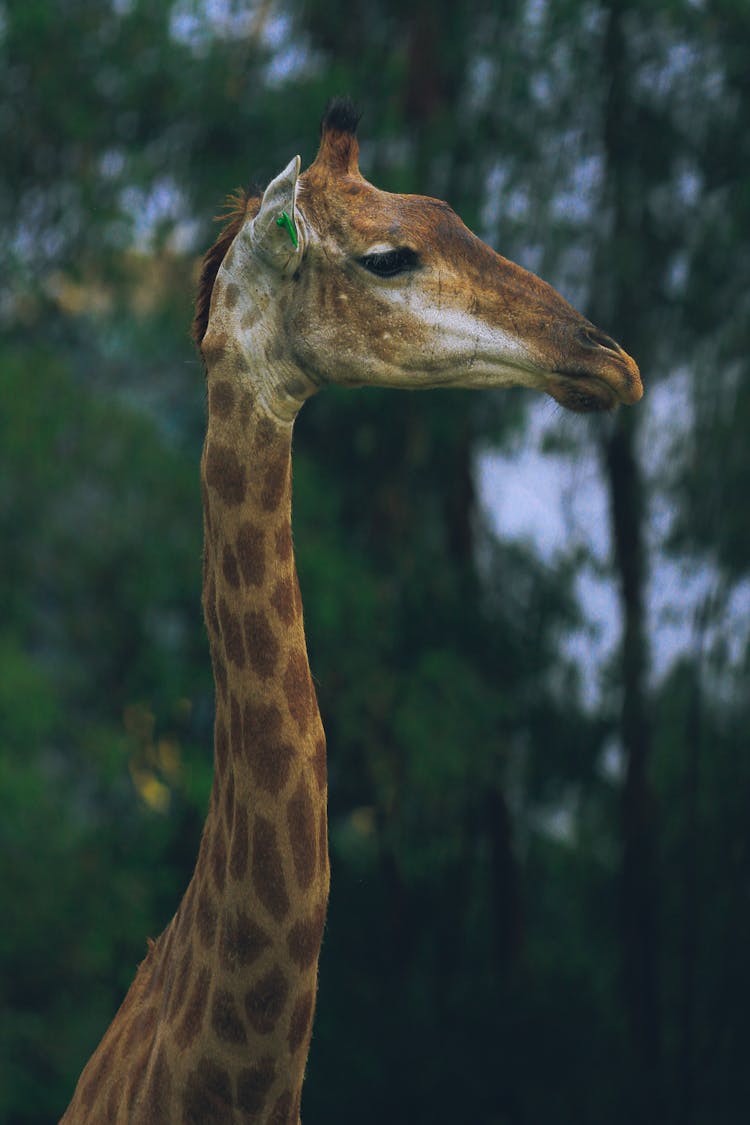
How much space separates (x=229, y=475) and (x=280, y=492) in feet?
0.30

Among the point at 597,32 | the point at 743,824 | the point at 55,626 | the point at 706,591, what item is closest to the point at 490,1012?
the point at 743,824

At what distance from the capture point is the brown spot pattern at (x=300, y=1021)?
2.36 metres

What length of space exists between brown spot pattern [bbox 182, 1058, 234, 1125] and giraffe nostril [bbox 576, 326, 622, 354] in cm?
135

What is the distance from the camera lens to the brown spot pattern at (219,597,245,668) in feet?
7.77

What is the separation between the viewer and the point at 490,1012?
8258 millimetres

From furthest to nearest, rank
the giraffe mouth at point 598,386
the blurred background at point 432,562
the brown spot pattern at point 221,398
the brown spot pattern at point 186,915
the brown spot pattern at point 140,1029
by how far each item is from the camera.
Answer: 1. the blurred background at point 432,562
2. the brown spot pattern at point 140,1029
3. the brown spot pattern at point 186,915
4. the brown spot pattern at point 221,398
5. the giraffe mouth at point 598,386

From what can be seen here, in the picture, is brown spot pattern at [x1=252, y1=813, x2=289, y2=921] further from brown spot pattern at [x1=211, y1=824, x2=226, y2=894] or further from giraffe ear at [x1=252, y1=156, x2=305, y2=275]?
giraffe ear at [x1=252, y1=156, x2=305, y2=275]

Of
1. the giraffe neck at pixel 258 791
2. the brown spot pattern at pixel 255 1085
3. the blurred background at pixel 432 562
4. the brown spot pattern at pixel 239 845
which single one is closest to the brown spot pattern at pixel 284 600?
the giraffe neck at pixel 258 791

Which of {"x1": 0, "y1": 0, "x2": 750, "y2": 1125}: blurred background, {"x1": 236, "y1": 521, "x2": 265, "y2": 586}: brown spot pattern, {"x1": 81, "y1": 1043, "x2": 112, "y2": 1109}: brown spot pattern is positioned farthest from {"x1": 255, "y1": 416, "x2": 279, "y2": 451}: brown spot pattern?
{"x1": 0, "y1": 0, "x2": 750, "y2": 1125}: blurred background

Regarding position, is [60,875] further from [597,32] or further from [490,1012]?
[597,32]

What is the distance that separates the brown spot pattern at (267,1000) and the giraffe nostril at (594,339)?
3.78 ft

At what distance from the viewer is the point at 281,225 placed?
235 centimetres

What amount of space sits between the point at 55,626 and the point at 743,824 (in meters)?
5.94

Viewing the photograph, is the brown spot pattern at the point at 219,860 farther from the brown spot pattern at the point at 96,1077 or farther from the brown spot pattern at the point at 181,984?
the brown spot pattern at the point at 96,1077
